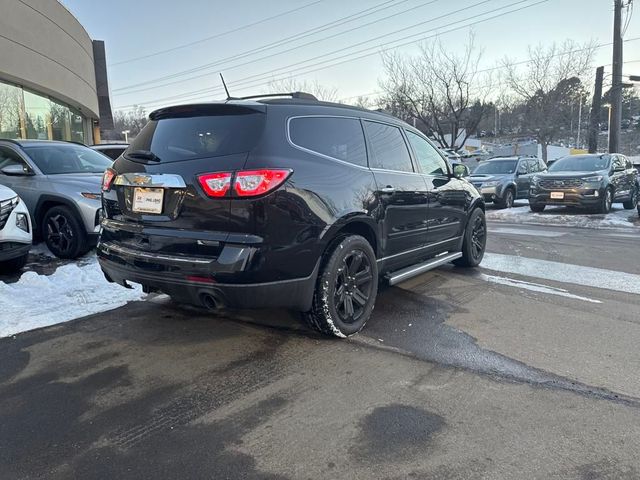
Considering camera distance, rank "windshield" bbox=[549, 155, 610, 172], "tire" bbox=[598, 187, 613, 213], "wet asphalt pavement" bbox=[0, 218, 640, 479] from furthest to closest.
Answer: "windshield" bbox=[549, 155, 610, 172]
"tire" bbox=[598, 187, 613, 213]
"wet asphalt pavement" bbox=[0, 218, 640, 479]

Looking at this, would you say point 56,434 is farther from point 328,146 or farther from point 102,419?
point 328,146

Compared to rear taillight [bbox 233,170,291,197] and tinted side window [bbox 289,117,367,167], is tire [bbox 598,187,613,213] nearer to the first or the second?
tinted side window [bbox 289,117,367,167]

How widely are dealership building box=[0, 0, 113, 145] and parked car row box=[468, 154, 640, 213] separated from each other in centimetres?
1447

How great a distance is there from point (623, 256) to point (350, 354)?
596cm

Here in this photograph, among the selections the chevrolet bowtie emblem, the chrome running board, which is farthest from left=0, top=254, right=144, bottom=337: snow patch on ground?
the chrome running board

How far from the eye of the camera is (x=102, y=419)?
2.93 metres

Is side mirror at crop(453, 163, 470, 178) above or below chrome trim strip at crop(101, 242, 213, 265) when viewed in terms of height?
above

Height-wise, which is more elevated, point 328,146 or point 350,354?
point 328,146

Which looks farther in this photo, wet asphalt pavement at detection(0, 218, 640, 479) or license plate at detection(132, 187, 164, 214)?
license plate at detection(132, 187, 164, 214)

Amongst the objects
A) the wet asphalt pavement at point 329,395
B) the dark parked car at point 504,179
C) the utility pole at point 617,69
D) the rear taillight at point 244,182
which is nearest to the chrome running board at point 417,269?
the wet asphalt pavement at point 329,395

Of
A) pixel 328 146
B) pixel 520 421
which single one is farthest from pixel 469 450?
pixel 328 146

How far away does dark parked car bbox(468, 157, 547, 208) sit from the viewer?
16.7m

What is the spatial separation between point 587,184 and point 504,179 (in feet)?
11.7

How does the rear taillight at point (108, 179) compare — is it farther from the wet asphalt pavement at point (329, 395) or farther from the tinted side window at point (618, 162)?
the tinted side window at point (618, 162)
